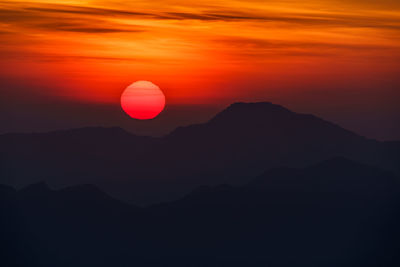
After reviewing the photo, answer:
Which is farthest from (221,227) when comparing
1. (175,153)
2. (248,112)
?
(248,112)

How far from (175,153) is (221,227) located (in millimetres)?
8825

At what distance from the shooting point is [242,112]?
61406 millimetres

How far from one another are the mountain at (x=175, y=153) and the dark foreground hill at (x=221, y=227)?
5.33 feet

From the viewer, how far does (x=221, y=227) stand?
1693 inches

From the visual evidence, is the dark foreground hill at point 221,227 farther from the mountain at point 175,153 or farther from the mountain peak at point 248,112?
the mountain peak at point 248,112

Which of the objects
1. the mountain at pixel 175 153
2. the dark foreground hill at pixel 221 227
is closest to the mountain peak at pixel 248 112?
the mountain at pixel 175 153

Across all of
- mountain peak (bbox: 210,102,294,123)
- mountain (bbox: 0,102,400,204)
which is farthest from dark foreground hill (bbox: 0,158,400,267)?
mountain peak (bbox: 210,102,294,123)

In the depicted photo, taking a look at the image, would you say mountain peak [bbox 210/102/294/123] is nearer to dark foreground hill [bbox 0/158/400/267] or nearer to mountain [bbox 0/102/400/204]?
mountain [bbox 0/102/400/204]

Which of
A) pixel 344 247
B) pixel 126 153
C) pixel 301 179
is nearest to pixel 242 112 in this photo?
pixel 301 179

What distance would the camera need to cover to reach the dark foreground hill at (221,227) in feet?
107

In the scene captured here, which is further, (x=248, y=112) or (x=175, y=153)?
(x=248, y=112)

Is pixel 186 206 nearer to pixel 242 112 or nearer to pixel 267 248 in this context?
pixel 267 248

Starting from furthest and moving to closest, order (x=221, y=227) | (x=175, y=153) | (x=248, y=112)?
1. (x=248, y=112)
2. (x=175, y=153)
3. (x=221, y=227)

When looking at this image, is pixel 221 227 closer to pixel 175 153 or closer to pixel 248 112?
pixel 175 153
